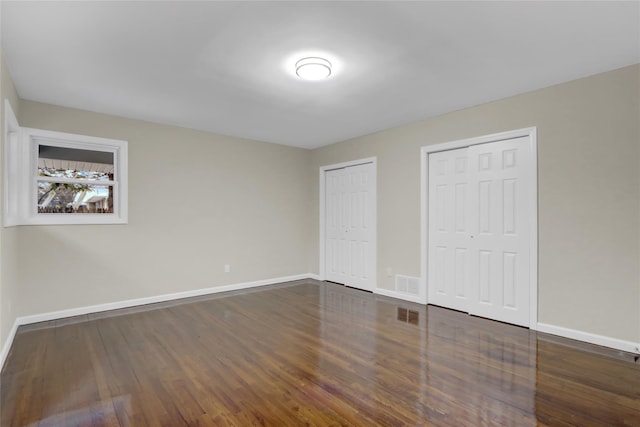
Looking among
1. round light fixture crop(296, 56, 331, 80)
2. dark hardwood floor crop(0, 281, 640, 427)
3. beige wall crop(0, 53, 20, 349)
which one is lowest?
dark hardwood floor crop(0, 281, 640, 427)

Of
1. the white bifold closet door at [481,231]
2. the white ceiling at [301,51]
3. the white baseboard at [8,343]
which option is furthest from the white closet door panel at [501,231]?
the white baseboard at [8,343]

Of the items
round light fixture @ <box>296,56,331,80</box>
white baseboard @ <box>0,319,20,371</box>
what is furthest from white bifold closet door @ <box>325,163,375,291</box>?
white baseboard @ <box>0,319,20,371</box>

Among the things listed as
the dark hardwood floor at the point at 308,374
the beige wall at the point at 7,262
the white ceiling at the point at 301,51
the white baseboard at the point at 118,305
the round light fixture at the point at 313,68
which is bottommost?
the dark hardwood floor at the point at 308,374

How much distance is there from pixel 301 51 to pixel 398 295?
360 centimetres

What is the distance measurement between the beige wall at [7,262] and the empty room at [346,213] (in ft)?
0.16

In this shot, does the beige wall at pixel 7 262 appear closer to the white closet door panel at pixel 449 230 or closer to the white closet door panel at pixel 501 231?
the white closet door panel at pixel 449 230

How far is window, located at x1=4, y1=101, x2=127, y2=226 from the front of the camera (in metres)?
3.72

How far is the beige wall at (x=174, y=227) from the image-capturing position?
13.1 feet

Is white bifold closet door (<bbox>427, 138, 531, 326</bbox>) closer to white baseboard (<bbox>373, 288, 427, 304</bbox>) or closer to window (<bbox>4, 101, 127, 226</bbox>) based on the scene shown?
white baseboard (<bbox>373, 288, 427, 304</bbox>)

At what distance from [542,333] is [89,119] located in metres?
5.80

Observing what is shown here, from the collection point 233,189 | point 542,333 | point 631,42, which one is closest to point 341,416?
point 542,333

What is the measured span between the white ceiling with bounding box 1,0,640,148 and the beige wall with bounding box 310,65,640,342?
0.76 feet

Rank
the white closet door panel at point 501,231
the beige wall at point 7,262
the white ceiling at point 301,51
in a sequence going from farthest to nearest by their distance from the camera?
the white closet door panel at point 501,231, the beige wall at point 7,262, the white ceiling at point 301,51

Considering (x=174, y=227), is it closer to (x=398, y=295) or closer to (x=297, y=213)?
(x=297, y=213)
